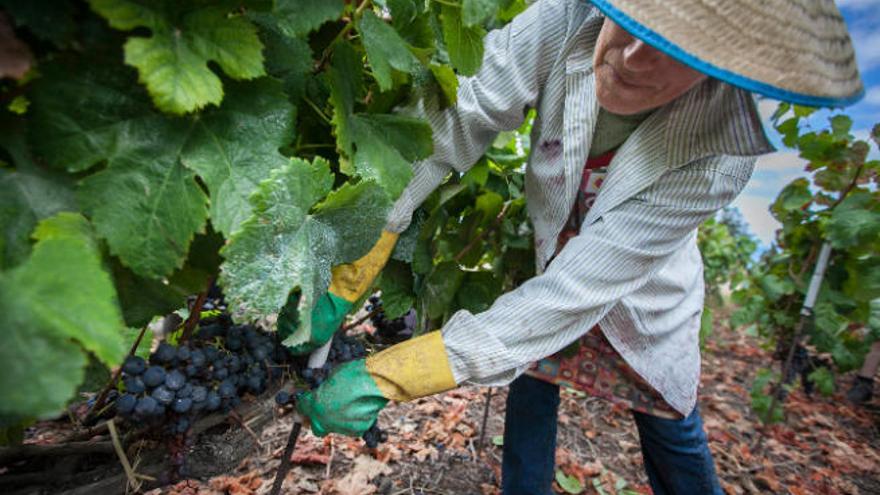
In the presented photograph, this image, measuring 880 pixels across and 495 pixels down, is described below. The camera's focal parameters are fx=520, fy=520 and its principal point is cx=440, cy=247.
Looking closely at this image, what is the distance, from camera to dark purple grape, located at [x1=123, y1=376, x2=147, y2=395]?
89cm

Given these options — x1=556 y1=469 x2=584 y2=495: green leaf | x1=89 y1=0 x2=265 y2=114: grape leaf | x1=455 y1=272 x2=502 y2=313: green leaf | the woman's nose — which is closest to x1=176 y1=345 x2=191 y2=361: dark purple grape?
x1=89 y1=0 x2=265 y2=114: grape leaf

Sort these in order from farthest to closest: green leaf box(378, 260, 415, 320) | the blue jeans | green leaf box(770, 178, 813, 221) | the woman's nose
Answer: green leaf box(770, 178, 813, 221) → the blue jeans → green leaf box(378, 260, 415, 320) → the woman's nose

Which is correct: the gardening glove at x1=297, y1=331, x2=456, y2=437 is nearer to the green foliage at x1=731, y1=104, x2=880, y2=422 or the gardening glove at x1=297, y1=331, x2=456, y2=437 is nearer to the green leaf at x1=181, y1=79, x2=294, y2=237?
the green leaf at x1=181, y1=79, x2=294, y2=237

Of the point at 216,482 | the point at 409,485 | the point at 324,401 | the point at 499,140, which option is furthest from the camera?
the point at 409,485

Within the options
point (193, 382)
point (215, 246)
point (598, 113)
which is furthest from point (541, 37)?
point (193, 382)

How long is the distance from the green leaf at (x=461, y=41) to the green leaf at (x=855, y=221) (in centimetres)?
296

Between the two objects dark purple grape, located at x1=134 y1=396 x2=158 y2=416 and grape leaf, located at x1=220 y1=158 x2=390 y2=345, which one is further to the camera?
dark purple grape, located at x1=134 y1=396 x2=158 y2=416

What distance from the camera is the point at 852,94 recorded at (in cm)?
99

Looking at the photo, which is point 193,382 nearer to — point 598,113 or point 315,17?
point 315,17

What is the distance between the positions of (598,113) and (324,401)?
3.72 ft

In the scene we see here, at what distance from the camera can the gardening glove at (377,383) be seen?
1259mm

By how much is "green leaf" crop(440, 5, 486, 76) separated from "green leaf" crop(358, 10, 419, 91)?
4.0 inches

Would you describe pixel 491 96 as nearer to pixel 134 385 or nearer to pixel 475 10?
pixel 475 10

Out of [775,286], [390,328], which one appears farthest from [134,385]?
[775,286]
